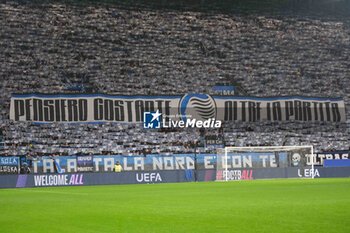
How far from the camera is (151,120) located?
44.3 m

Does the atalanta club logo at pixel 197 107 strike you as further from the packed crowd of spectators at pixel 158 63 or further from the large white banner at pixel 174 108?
the packed crowd of spectators at pixel 158 63

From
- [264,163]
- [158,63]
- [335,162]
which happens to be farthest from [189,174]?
[158,63]

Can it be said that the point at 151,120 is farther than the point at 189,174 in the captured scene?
Yes

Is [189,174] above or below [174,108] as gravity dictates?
below

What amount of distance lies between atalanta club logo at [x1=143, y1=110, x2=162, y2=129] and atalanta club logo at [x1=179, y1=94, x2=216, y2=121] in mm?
2112

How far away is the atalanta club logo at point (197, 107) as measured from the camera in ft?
149

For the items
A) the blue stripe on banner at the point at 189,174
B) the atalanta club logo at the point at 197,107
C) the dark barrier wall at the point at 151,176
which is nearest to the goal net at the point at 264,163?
the dark barrier wall at the point at 151,176

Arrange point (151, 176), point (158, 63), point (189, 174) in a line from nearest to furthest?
point (151, 176)
point (189, 174)
point (158, 63)

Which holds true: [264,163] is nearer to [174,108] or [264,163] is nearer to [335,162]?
[335,162]

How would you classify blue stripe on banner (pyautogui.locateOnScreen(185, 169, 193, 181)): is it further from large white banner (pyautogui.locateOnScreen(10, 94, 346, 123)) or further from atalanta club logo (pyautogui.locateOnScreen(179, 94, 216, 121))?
atalanta club logo (pyautogui.locateOnScreen(179, 94, 216, 121))

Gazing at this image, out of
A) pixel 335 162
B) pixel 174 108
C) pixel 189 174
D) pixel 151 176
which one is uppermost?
pixel 174 108

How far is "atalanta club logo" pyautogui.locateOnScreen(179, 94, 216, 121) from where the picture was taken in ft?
149

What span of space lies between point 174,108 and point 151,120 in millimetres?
2199

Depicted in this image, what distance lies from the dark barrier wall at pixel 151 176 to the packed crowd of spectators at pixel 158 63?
6.55 metres
